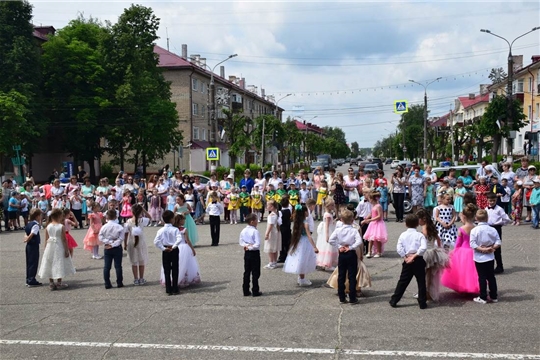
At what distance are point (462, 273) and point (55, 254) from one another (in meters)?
7.23

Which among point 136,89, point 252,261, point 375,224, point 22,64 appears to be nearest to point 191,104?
point 136,89

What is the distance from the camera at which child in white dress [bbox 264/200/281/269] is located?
1099cm

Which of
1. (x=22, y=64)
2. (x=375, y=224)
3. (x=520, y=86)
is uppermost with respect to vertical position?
(x=520, y=86)

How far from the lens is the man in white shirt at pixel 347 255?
842 centimetres

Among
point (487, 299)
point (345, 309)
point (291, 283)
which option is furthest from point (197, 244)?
point (487, 299)

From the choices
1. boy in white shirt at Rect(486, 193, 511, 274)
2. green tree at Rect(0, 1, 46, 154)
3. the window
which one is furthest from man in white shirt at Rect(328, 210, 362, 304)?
the window

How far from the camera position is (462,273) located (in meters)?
8.68

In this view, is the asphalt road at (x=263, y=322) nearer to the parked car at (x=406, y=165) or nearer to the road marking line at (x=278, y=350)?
the road marking line at (x=278, y=350)

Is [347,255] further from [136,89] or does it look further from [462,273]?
[136,89]

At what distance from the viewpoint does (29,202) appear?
21219 mm

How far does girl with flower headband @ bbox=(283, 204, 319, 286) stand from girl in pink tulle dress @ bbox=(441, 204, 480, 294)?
7.58 feet

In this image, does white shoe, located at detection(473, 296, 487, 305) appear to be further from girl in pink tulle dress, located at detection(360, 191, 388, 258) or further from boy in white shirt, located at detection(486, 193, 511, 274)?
girl in pink tulle dress, located at detection(360, 191, 388, 258)

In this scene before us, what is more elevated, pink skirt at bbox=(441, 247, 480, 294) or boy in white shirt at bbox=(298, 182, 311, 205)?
boy in white shirt at bbox=(298, 182, 311, 205)

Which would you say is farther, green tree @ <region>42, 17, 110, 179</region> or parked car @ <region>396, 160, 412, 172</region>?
green tree @ <region>42, 17, 110, 179</region>
